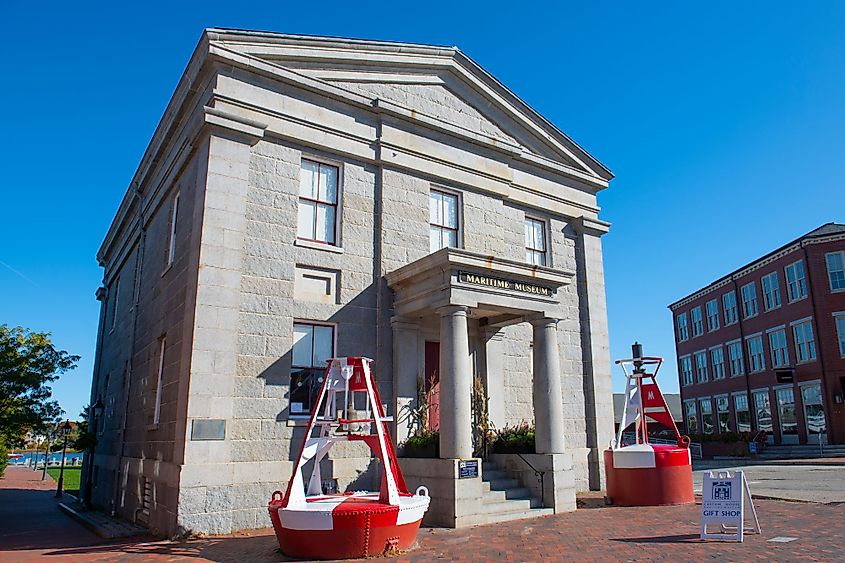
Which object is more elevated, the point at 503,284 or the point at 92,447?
the point at 503,284

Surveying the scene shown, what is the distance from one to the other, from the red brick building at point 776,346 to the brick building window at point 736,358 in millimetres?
70

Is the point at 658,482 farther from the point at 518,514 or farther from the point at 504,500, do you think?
the point at 504,500

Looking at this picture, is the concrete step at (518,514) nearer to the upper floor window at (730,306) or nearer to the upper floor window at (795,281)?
the upper floor window at (795,281)

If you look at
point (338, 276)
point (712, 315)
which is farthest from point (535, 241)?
point (712, 315)

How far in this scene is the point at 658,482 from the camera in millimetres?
14266

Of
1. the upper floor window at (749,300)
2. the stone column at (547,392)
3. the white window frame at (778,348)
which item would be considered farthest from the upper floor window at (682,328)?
the stone column at (547,392)

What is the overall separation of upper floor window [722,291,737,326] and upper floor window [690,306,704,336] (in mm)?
3860

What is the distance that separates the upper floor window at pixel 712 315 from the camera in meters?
47.6

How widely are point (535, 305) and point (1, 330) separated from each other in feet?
87.8

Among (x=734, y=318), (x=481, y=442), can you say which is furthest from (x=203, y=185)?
(x=734, y=318)

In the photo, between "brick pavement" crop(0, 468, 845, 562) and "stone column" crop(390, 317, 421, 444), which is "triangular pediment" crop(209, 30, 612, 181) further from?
"brick pavement" crop(0, 468, 845, 562)

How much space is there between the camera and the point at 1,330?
96.3 feet

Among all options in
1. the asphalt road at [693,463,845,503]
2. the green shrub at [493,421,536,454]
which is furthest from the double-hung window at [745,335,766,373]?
the green shrub at [493,421,536,454]

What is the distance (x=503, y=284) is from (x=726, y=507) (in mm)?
5844
